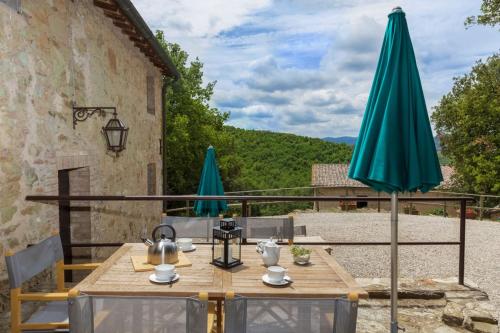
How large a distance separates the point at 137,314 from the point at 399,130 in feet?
6.06

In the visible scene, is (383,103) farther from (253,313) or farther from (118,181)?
(118,181)

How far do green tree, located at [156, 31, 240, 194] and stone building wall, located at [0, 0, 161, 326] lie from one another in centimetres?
942

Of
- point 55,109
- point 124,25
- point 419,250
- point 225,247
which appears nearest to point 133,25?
point 124,25

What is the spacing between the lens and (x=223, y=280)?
2.45 m

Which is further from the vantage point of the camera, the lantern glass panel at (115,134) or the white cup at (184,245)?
the lantern glass panel at (115,134)

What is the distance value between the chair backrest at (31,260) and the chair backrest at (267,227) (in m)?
1.62

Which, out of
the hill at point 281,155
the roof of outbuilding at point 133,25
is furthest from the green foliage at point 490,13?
the hill at point 281,155

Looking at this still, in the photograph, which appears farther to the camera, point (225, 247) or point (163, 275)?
point (225, 247)

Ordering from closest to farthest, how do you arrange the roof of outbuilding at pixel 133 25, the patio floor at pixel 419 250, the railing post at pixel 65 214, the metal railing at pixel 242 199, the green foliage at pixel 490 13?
1. the metal railing at pixel 242 199
2. the railing post at pixel 65 214
3. the roof of outbuilding at pixel 133 25
4. the patio floor at pixel 419 250
5. the green foliage at pixel 490 13

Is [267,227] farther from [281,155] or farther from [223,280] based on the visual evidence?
[281,155]

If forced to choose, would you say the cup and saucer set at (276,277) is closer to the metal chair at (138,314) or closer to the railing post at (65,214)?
the metal chair at (138,314)

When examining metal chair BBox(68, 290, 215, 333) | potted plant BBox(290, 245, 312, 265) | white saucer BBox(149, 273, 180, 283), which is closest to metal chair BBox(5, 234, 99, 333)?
white saucer BBox(149, 273, 180, 283)

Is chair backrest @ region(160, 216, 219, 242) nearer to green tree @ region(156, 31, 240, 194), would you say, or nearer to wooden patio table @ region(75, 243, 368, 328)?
wooden patio table @ region(75, 243, 368, 328)

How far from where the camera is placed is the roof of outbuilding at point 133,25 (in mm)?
5324
